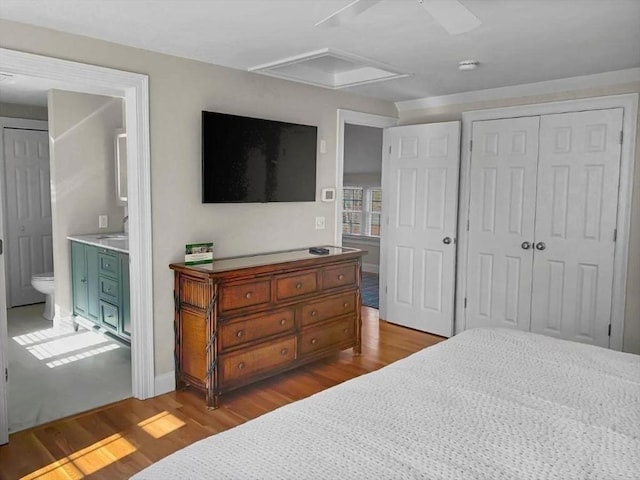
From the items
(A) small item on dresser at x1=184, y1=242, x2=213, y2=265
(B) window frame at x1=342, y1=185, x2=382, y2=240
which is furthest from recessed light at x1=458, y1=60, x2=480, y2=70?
(B) window frame at x1=342, y1=185, x2=382, y2=240

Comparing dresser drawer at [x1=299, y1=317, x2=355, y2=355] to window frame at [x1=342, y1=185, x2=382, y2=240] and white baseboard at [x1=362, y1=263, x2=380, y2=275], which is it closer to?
white baseboard at [x1=362, y1=263, x2=380, y2=275]

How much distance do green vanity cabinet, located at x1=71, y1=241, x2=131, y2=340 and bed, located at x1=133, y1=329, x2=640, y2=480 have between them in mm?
2675

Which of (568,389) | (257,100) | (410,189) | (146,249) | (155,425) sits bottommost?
(155,425)

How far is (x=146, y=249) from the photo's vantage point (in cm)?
322

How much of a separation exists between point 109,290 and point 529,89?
3.92 m

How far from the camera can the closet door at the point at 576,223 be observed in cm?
382

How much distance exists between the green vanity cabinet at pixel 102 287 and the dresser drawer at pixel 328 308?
4.74ft

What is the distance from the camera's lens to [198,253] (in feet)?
11.0

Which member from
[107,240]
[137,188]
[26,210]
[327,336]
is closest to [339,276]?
[327,336]

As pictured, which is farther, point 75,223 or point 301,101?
point 75,223

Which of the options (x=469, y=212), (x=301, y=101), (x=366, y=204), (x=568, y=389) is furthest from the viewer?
(x=366, y=204)

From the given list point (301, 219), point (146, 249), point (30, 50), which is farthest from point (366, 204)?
point (30, 50)

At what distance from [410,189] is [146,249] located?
2.70 metres

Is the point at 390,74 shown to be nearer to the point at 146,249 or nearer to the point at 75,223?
the point at 146,249
